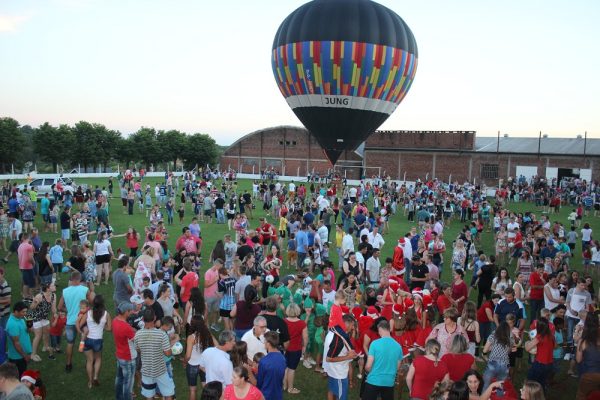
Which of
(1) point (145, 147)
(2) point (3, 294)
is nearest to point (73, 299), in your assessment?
(2) point (3, 294)

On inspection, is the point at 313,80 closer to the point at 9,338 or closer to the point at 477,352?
the point at 477,352

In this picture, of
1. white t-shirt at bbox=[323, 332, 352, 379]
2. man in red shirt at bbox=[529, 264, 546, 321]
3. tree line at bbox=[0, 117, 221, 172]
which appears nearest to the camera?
white t-shirt at bbox=[323, 332, 352, 379]

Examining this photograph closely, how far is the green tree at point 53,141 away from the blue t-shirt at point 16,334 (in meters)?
60.8

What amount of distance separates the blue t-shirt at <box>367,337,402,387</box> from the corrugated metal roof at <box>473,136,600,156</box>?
43.9 meters

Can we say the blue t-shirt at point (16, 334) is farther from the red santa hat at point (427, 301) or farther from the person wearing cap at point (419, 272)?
A: the person wearing cap at point (419, 272)

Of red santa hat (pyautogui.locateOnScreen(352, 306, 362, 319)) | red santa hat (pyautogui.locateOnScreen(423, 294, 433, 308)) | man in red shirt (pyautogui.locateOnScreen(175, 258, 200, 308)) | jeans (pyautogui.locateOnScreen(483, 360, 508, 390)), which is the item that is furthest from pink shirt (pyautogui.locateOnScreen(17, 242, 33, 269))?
jeans (pyautogui.locateOnScreen(483, 360, 508, 390))

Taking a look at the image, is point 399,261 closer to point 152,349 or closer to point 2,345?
point 152,349

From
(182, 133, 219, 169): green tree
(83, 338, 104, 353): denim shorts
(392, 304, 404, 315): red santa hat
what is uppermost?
(182, 133, 219, 169): green tree

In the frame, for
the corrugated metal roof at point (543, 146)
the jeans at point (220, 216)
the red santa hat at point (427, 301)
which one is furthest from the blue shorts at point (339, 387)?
the corrugated metal roof at point (543, 146)

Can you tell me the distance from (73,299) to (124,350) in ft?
5.83

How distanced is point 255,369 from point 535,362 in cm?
389

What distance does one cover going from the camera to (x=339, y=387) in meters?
6.08

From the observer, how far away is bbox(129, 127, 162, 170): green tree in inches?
2717

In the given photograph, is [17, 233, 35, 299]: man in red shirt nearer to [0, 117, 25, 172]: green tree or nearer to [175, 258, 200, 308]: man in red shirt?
[175, 258, 200, 308]: man in red shirt
